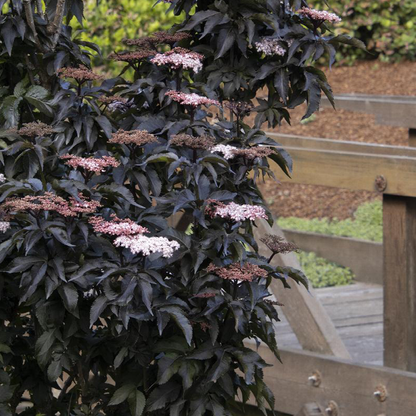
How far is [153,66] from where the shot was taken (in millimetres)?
2949

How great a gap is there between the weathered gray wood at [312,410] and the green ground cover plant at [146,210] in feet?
4.59

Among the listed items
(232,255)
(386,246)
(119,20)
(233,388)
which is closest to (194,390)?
(233,388)

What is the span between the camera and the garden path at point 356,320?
4.87m

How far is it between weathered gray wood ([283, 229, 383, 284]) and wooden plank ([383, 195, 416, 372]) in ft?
7.20

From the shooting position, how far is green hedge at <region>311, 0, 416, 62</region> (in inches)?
400

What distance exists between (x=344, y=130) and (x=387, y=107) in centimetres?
441

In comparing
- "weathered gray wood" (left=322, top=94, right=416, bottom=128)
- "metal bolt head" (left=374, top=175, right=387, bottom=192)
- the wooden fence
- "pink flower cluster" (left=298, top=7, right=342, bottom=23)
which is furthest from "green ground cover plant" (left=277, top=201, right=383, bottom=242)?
"pink flower cluster" (left=298, top=7, right=342, bottom=23)

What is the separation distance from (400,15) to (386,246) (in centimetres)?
699

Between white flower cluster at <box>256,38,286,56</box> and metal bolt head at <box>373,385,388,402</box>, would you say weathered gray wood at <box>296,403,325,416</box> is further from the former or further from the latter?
white flower cluster at <box>256,38,286,56</box>

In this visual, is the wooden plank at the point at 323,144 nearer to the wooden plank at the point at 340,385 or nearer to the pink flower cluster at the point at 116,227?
the wooden plank at the point at 340,385

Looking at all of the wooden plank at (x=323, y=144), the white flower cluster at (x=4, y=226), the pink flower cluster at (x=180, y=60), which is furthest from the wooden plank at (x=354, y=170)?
the white flower cluster at (x=4, y=226)

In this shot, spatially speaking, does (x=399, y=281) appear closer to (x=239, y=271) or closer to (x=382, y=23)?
(x=239, y=271)

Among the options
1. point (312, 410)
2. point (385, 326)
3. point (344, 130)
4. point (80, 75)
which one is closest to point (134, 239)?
point (80, 75)

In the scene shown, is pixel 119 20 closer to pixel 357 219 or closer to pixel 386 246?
pixel 357 219
